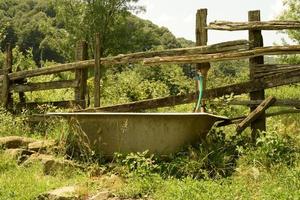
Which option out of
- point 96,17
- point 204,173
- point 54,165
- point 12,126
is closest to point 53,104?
point 12,126

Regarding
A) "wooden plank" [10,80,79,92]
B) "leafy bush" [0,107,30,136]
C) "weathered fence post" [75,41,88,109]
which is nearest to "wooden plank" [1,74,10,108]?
"wooden plank" [10,80,79,92]

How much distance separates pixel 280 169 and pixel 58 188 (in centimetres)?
260

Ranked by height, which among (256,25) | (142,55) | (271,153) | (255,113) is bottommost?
(271,153)

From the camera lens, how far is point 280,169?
5215 mm

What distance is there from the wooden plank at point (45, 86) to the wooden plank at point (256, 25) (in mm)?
3173

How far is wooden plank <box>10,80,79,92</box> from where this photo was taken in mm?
8625

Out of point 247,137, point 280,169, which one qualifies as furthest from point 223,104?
point 280,169

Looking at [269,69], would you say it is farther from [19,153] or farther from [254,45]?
[19,153]

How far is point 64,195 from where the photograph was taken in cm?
515

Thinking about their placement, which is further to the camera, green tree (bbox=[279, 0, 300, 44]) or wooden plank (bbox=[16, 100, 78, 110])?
green tree (bbox=[279, 0, 300, 44])

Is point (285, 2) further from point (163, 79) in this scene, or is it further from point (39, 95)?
point (39, 95)

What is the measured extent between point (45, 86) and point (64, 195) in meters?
4.58

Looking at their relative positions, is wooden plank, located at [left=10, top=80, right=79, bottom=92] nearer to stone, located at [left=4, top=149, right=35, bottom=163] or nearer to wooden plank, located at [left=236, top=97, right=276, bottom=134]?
stone, located at [left=4, top=149, right=35, bottom=163]

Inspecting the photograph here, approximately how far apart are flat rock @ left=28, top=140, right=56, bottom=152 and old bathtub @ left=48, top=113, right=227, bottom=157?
74 cm
